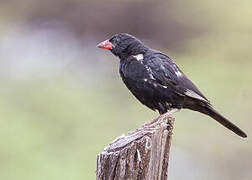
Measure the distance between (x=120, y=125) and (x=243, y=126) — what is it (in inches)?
64.0

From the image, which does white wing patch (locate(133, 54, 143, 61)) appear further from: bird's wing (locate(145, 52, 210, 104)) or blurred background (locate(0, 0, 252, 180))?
blurred background (locate(0, 0, 252, 180))

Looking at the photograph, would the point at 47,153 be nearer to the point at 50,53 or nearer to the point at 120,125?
the point at 120,125

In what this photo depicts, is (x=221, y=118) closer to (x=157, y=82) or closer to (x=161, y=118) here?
(x=157, y=82)

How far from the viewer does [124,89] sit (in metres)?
10.8

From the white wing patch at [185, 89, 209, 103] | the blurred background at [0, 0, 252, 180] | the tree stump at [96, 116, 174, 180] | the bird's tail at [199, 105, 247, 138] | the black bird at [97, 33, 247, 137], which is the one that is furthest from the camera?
the blurred background at [0, 0, 252, 180]

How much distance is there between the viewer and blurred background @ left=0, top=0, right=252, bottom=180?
9.09m

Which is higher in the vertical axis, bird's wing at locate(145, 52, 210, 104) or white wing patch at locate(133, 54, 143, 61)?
white wing patch at locate(133, 54, 143, 61)

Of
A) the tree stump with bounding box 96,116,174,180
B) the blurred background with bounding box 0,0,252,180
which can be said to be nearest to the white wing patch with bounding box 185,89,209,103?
the tree stump with bounding box 96,116,174,180

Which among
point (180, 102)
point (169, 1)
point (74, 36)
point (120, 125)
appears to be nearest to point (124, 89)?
point (120, 125)

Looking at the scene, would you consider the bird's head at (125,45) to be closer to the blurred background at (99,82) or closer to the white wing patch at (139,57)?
the white wing patch at (139,57)

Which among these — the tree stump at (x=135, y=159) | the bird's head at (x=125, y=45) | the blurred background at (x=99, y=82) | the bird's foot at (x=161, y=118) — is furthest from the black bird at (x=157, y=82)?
the blurred background at (x=99, y=82)

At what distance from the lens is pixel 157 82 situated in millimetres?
6195

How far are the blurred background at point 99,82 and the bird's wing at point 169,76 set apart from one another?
2.29m

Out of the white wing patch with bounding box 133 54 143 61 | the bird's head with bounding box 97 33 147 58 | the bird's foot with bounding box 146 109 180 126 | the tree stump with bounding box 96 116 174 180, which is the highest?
the bird's head with bounding box 97 33 147 58
